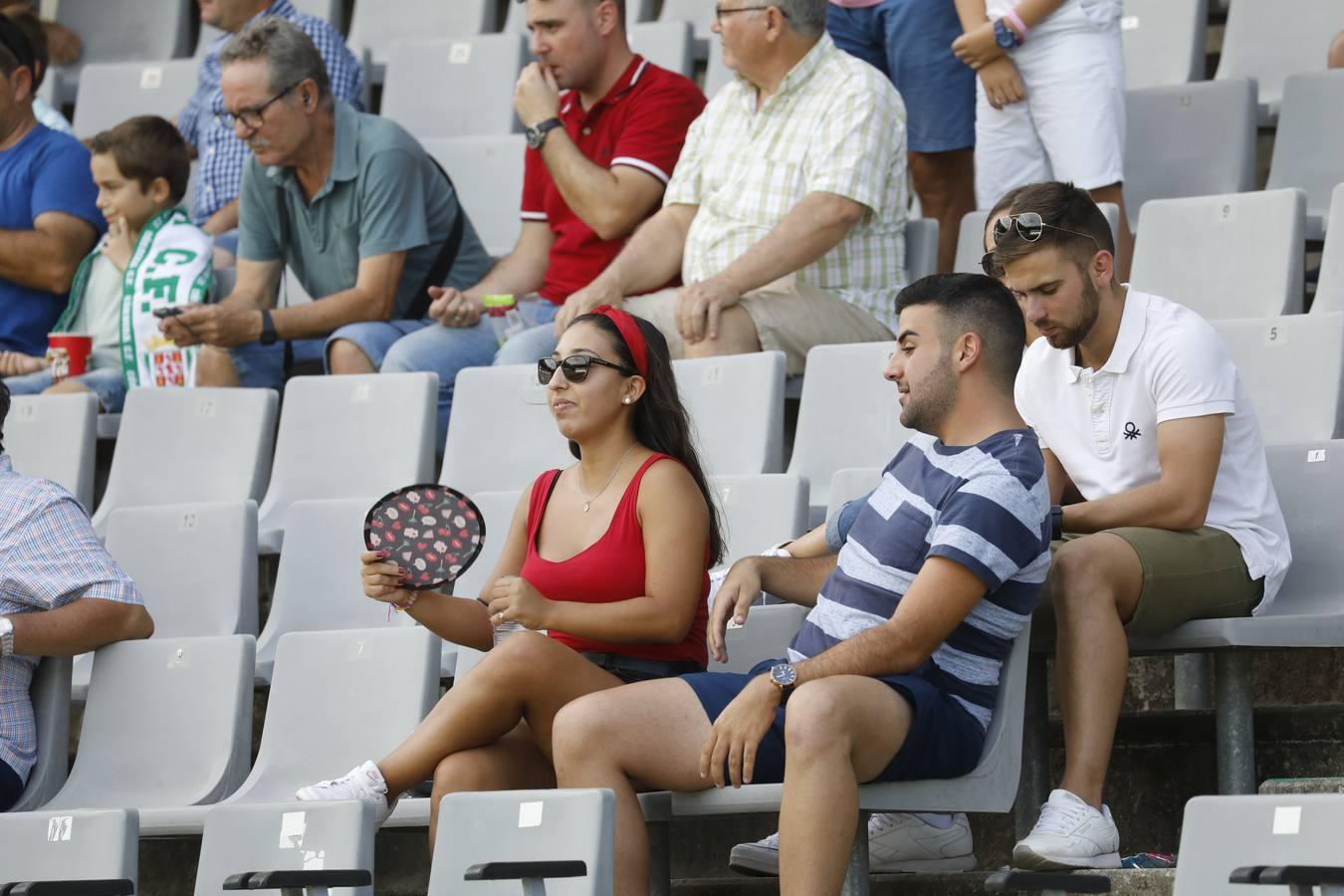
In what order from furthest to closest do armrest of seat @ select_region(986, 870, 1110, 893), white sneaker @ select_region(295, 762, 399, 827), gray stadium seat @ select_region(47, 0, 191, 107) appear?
gray stadium seat @ select_region(47, 0, 191, 107) → white sneaker @ select_region(295, 762, 399, 827) → armrest of seat @ select_region(986, 870, 1110, 893)

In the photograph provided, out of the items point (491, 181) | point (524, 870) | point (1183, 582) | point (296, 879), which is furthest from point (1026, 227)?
point (491, 181)

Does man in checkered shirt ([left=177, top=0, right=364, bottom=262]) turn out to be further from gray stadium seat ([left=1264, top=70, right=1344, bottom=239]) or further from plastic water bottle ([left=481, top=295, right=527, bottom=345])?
gray stadium seat ([left=1264, top=70, right=1344, bottom=239])

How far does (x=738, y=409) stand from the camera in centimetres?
409

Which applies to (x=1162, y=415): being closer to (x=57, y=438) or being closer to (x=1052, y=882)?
(x=1052, y=882)

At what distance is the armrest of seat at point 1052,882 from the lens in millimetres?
2164

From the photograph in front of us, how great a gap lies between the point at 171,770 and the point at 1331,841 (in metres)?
2.15

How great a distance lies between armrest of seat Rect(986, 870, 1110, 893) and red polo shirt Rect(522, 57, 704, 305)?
2855 millimetres

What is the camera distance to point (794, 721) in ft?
8.64

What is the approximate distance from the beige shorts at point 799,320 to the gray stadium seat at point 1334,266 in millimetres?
930

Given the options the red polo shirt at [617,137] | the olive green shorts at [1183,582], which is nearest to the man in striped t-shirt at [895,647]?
the olive green shorts at [1183,582]

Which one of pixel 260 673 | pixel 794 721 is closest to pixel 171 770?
pixel 260 673

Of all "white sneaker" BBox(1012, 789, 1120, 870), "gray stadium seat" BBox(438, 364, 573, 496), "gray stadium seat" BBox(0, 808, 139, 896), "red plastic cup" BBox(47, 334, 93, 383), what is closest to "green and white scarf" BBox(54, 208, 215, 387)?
"red plastic cup" BBox(47, 334, 93, 383)

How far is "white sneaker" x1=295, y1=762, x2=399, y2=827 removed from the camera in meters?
3.00

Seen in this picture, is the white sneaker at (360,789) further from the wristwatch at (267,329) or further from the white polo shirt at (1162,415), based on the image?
the wristwatch at (267,329)
